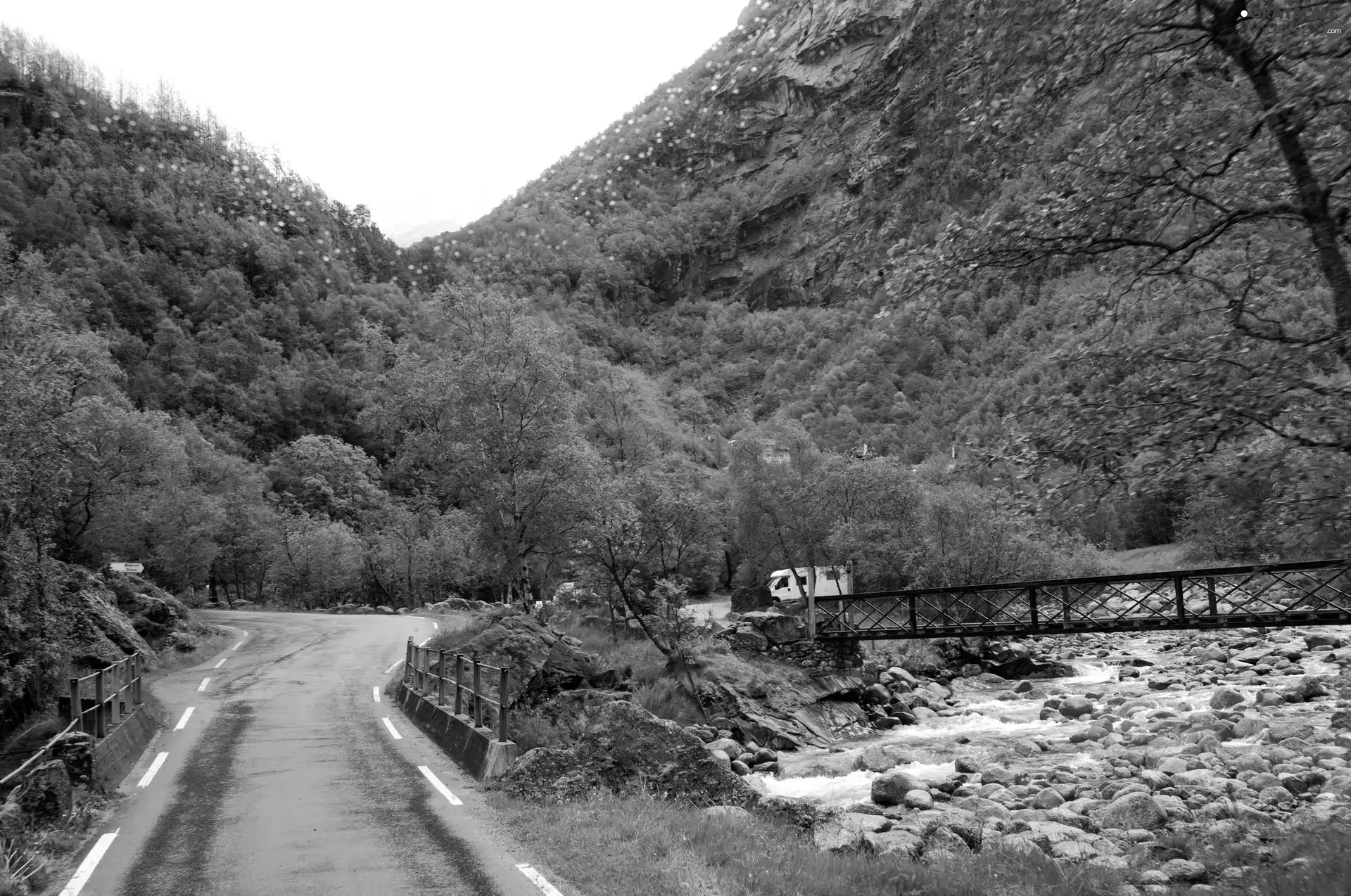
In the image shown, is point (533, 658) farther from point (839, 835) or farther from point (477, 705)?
point (839, 835)

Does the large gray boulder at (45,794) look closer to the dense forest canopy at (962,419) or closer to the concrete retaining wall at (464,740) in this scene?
the concrete retaining wall at (464,740)

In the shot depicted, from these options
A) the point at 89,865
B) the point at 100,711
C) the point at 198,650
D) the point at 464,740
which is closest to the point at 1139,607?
the point at 464,740

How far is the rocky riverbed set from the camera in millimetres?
11273

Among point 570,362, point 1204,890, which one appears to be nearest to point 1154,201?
point 1204,890

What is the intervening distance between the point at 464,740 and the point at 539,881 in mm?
5938

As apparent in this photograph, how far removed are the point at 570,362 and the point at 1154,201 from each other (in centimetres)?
2548

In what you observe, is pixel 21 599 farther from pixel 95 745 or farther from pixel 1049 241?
pixel 1049 241

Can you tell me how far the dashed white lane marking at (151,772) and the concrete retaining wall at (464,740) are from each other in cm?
412

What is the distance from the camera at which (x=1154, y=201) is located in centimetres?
652

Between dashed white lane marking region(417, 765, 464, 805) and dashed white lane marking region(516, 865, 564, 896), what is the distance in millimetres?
2823

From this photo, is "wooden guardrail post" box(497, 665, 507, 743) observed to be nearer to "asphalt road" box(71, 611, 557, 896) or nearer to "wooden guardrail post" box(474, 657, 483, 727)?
"asphalt road" box(71, 611, 557, 896)

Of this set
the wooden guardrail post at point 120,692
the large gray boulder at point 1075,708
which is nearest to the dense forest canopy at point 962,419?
the wooden guardrail post at point 120,692

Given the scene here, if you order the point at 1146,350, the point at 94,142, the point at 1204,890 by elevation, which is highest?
the point at 94,142

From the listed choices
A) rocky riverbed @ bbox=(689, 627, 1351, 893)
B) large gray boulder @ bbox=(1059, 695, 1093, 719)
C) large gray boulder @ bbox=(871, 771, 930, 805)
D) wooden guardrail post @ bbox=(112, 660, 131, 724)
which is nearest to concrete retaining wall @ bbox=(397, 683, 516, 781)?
rocky riverbed @ bbox=(689, 627, 1351, 893)
